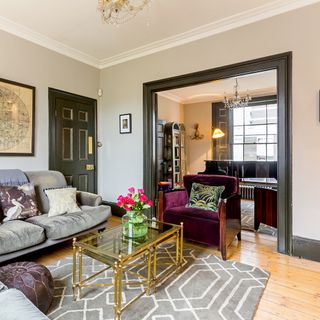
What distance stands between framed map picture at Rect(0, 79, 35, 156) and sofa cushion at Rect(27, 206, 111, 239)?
117 cm

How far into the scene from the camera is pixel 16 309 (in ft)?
3.28

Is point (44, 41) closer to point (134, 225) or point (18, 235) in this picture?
point (18, 235)

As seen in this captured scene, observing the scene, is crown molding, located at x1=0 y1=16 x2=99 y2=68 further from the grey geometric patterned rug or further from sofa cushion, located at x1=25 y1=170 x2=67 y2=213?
the grey geometric patterned rug

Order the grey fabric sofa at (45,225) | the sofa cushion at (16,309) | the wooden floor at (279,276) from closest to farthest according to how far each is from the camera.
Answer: the sofa cushion at (16,309)
the wooden floor at (279,276)
the grey fabric sofa at (45,225)

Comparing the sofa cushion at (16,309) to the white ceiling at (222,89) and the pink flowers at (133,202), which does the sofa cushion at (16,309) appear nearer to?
the pink flowers at (133,202)

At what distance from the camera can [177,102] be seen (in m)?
7.09

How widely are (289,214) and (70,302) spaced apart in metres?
2.46

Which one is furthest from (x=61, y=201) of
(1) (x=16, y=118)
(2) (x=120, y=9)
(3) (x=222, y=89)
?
(3) (x=222, y=89)

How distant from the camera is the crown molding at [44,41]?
319 cm

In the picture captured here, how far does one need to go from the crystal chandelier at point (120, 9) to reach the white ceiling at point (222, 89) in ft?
8.47

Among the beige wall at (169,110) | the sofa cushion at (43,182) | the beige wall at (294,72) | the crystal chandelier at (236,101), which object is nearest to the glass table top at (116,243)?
the sofa cushion at (43,182)

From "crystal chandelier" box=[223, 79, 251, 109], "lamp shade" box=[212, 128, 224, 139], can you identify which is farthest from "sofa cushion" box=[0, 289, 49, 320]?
"lamp shade" box=[212, 128, 224, 139]

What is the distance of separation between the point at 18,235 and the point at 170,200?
183cm

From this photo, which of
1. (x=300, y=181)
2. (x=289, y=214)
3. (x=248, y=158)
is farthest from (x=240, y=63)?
(x=248, y=158)
